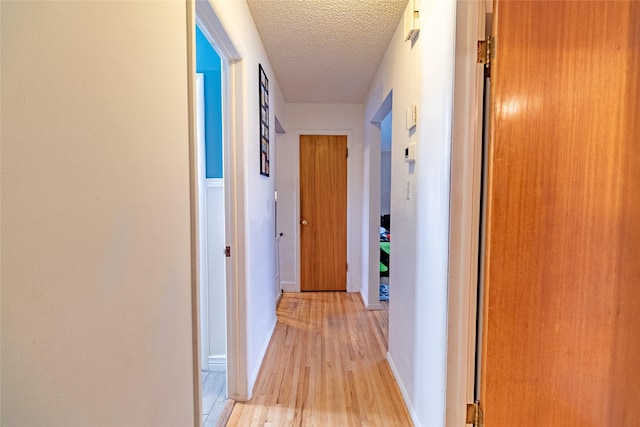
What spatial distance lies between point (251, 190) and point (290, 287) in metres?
2.30

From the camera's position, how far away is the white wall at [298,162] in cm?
389

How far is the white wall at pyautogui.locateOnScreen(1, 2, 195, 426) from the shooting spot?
1.59ft

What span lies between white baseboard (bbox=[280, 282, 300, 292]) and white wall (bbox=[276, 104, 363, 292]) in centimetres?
9

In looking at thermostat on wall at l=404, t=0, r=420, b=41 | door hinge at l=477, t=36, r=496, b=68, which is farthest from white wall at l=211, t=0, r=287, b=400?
door hinge at l=477, t=36, r=496, b=68

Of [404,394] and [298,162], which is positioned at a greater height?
[298,162]

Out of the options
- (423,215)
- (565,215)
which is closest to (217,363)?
(423,215)

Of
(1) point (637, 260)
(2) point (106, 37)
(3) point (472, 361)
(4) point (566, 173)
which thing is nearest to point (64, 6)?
(2) point (106, 37)

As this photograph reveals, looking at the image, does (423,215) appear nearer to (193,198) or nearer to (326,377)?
(193,198)

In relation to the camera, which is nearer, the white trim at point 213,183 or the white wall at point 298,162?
the white trim at point 213,183

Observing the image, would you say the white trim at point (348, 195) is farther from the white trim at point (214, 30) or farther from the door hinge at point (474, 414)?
the door hinge at point (474, 414)

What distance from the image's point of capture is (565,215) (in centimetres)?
107

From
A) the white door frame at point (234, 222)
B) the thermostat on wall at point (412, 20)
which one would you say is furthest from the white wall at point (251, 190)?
the thermostat on wall at point (412, 20)

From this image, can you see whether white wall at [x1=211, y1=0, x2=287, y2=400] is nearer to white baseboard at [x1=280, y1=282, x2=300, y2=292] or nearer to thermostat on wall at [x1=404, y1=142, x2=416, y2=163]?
thermostat on wall at [x1=404, y1=142, x2=416, y2=163]

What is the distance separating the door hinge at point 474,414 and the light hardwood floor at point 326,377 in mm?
637
